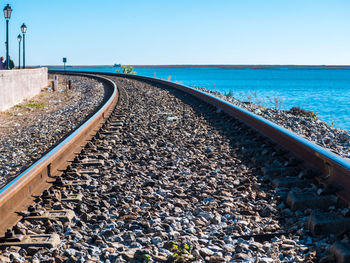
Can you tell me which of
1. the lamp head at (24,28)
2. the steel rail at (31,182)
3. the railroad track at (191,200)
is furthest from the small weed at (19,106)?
the lamp head at (24,28)

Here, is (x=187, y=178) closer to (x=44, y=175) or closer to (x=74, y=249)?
(x=44, y=175)

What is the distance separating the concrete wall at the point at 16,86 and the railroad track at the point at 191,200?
794 cm

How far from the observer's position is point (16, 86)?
15.4 meters

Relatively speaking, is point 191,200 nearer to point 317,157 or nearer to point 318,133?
point 317,157

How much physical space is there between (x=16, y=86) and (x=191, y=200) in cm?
1302

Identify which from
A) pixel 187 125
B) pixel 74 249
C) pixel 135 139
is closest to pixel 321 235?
pixel 74 249

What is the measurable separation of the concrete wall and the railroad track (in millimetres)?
7939

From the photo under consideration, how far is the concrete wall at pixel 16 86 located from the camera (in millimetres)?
13320

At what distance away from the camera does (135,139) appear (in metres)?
6.93

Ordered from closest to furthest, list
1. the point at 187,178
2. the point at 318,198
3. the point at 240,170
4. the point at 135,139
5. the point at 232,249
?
the point at 232,249 → the point at 318,198 → the point at 187,178 → the point at 240,170 → the point at 135,139

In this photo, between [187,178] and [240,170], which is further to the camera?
[240,170]

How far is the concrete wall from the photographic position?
13320 millimetres

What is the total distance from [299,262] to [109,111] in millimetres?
8355

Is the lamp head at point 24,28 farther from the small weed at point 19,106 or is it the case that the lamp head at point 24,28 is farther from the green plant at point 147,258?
the green plant at point 147,258
